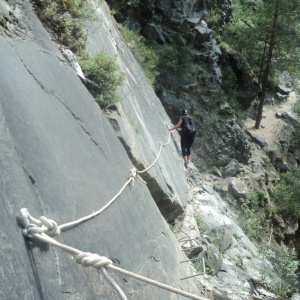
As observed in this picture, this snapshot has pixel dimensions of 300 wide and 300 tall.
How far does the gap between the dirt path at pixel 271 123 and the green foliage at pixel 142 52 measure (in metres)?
6.22

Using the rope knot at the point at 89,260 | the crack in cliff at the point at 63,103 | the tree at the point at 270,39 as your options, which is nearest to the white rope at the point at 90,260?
the rope knot at the point at 89,260

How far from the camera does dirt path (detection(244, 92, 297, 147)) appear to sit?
18938 mm

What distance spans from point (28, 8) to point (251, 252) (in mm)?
7744

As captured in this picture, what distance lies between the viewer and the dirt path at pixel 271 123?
18.9 metres

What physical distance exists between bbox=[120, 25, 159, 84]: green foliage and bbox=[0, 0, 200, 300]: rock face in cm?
732

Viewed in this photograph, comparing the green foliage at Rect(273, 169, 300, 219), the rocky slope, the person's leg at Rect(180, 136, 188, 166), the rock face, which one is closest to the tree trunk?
the green foliage at Rect(273, 169, 300, 219)

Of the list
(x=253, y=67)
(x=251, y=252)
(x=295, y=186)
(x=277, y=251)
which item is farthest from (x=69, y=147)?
(x=253, y=67)

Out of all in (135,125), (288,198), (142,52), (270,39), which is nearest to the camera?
(135,125)

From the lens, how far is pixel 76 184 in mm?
3125

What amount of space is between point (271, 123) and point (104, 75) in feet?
50.6

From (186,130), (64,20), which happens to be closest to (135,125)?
(64,20)

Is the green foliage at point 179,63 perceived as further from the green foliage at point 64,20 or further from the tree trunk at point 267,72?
the green foliage at point 64,20

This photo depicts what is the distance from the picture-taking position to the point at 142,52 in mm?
12922

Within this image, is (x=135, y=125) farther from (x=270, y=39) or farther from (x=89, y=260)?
(x=270, y=39)
